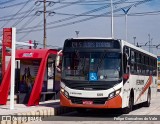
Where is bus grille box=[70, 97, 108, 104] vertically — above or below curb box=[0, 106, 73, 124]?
above

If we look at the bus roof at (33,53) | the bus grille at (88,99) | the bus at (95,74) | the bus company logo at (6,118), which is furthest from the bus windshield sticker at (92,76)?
the bus roof at (33,53)

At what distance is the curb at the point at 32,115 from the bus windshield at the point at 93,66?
1.58 meters

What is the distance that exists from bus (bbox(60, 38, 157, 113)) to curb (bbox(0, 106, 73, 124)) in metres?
0.78

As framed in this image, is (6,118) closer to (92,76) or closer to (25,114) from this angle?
(25,114)

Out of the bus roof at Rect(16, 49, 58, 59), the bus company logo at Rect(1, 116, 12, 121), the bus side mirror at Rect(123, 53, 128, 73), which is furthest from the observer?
the bus roof at Rect(16, 49, 58, 59)

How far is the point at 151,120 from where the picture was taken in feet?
50.2

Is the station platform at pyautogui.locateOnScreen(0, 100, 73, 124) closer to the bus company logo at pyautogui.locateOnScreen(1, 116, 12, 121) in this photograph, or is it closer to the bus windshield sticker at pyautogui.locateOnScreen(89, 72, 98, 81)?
the bus company logo at pyautogui.locateOnScreen(1, 116, 12, 121)

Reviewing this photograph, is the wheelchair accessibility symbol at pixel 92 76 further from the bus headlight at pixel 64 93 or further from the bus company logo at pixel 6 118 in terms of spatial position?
the bus company logo at pixel 6 118

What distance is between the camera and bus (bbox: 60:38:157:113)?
51.1ft

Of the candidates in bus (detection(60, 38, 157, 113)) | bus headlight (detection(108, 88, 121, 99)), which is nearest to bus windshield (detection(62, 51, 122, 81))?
bus (detection(60, 38, 157, 113))

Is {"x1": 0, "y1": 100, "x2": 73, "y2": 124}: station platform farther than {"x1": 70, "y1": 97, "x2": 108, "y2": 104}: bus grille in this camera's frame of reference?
No

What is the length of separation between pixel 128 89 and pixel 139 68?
2792 mm

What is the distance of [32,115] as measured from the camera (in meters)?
15.0

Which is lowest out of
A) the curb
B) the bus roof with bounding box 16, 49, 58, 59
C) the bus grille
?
the curb
